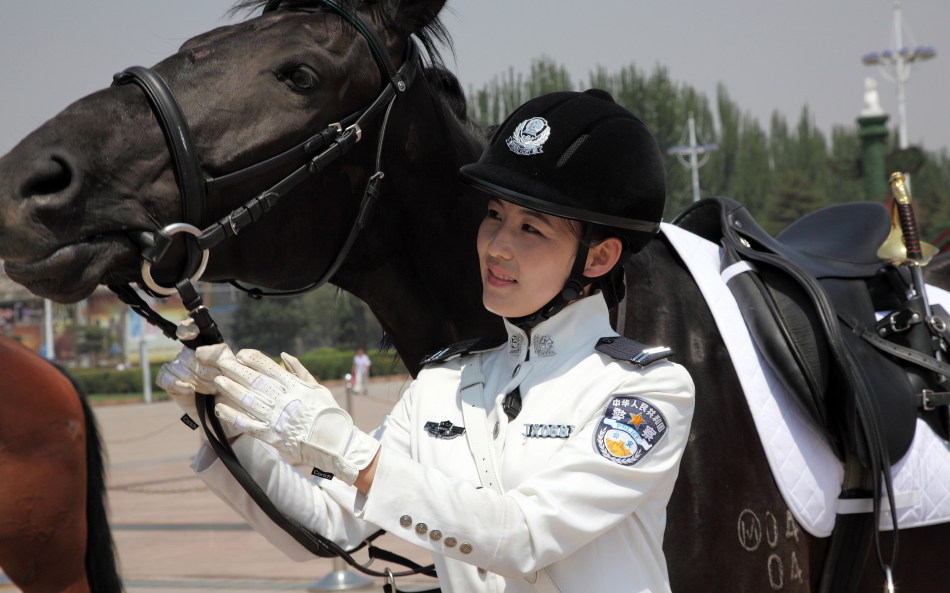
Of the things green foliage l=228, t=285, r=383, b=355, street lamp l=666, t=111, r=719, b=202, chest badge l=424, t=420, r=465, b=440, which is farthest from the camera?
street lamp l=666, t=111, r=719, b=202

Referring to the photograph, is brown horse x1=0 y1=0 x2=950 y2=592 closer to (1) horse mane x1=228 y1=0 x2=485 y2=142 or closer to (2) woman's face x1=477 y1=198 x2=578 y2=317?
(1) horse mane x1=228 y1=0 x2=485 y2=142

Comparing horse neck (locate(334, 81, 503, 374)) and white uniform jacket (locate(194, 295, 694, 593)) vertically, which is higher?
horse neck (locate(334, 81, 503, 374))

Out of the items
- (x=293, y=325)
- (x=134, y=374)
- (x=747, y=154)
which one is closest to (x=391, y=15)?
(x=134, y=374)

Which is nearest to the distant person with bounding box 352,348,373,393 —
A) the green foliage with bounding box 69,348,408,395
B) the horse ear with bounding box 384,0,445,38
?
the green foliage with bounding box 69,348,408,395

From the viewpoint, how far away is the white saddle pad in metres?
2.28

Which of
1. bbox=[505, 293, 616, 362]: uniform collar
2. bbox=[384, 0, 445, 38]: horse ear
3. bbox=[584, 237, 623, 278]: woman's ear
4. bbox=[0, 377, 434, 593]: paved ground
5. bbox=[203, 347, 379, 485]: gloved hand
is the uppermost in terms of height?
bbox=[384, 0, 445, 38]: horse ear

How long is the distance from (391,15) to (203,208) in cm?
68

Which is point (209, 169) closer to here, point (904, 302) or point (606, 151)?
point (606, 151)

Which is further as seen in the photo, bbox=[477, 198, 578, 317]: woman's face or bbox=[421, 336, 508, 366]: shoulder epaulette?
bbox=[421, 336, 508, 366]: shoulder epaulette

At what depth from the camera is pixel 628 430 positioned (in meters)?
1.60

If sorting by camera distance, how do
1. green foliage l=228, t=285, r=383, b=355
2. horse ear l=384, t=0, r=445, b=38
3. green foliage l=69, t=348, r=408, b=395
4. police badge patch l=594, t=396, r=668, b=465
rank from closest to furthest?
police badge patch l=594, t=396, r=668, b=465, horse ear l=384, t=0, r=445, b=38, green foliage l=69, t=348, r=408, b=395, green foliage l=228, t=285, r=383, b=355

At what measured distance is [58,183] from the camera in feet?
5.58

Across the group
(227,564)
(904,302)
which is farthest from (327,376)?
(904,302)

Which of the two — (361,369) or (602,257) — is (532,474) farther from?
(361,369)
